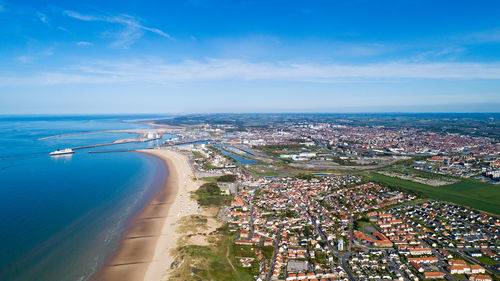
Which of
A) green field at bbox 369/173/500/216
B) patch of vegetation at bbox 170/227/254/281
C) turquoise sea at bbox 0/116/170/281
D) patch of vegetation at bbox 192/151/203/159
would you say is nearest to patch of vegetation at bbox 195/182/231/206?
turquoise sea at bbox 0/116/170/281

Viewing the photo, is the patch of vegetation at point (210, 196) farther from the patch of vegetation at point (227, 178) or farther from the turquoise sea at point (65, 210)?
the turquoise sea at point (65, 210)

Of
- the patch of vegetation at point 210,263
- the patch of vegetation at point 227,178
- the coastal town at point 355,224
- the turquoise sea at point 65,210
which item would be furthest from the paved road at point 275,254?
the patch of vegetation at point 227,178

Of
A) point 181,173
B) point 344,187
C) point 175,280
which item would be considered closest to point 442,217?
point 344,187

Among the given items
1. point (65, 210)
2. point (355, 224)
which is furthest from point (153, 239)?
point (355, 224)

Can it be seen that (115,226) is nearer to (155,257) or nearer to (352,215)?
(155,257)

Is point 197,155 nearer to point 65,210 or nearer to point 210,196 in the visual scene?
point 210,196

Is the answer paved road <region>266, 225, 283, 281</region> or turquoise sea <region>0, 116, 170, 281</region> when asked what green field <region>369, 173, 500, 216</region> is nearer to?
paved road <region>266, 225, 283, 281</region>

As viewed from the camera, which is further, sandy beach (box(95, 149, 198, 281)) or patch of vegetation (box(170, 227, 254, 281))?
sandy beach (box(95, 149, 198, 281))
